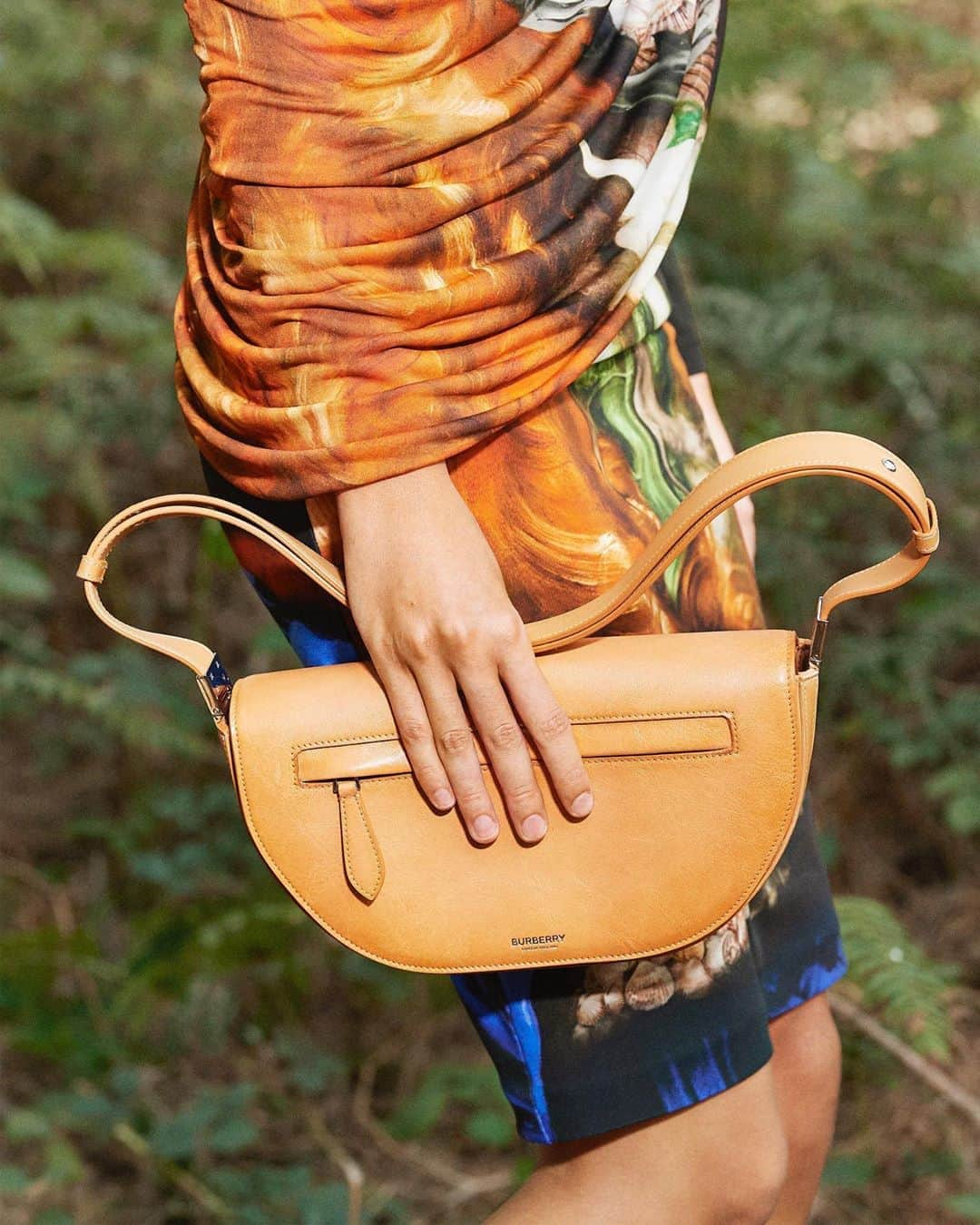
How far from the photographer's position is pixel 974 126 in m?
3.48

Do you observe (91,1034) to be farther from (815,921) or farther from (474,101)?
(474,101)

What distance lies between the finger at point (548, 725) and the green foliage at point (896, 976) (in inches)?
38.2

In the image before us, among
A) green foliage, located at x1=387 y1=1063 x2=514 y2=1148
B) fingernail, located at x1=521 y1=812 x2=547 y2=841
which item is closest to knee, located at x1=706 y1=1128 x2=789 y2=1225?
fingernail, located at x1=521 y1=812 x2=547 y2=841

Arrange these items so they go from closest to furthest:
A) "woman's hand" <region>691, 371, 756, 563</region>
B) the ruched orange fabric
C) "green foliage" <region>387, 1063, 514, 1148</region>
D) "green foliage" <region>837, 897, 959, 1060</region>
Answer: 1. the ruched orange fabric
2. "woman's hand" <region>691, 371, 756, 563</region>
3. "green foliage" <region>837, 897, 959, 1060</region>
4. "green foliage" <region>387, 1063, 514, 1148</region>

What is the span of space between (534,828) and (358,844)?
137 millimetres

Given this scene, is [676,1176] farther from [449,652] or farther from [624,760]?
A: [449,652]

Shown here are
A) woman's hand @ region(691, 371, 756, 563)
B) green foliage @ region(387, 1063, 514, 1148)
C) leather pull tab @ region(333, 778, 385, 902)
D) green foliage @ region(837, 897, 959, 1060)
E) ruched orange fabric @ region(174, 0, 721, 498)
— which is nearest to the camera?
ruched orange fabric @ region(174, 0, 721, 498)

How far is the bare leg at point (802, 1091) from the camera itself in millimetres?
1318

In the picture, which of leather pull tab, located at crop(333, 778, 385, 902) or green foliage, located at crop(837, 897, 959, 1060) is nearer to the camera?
leather pull tab, located at crop(333, 778, 385, 902)

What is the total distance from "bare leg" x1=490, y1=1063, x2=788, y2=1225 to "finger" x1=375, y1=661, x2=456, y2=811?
12.9 inches

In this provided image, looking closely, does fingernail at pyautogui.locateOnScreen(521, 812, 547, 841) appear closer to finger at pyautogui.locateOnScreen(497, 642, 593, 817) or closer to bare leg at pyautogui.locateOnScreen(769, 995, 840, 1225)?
finger at pyautogui.locateOnScreen(497, 642, 593, 817)

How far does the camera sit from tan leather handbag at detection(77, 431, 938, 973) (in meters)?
0.98

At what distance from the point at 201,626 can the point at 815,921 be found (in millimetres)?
2005

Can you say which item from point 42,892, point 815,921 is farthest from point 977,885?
point 42,892
